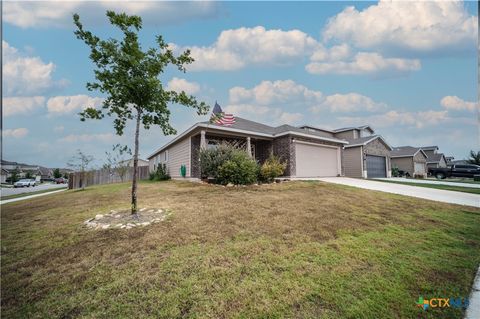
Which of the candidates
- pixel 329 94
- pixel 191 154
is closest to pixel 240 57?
pixel 191 154

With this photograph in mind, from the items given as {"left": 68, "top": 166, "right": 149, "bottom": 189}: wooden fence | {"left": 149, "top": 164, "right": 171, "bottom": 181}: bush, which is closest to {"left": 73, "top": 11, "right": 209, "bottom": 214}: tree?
{"left": 149, "top": 164, "right": 171, "bottom": 181}: bush

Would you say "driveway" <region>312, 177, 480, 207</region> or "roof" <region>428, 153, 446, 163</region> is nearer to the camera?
"driveway" <region>312, 177, 480, 207</region>

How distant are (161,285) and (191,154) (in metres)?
11.3

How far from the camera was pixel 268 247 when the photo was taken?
3.73m

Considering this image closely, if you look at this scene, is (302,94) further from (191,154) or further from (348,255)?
(348,255)

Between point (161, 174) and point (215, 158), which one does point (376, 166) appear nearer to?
point (215, 158)

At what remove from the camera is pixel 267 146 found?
16.0m

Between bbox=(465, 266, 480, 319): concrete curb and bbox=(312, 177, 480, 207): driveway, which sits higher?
bbox=(312, 177, 480, 207): driveway

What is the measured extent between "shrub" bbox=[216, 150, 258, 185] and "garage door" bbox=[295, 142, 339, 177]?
16.9 ft

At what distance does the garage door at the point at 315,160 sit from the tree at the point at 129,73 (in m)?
11.0

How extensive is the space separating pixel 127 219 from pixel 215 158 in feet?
19.9

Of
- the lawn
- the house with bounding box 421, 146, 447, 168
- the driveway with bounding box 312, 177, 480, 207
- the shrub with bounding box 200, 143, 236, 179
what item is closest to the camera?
the lawn

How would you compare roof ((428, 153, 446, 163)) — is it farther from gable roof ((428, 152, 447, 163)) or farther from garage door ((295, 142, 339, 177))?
garage door ((295, 142, 339, 177))

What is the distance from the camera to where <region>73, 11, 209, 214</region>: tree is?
16.4 ft
